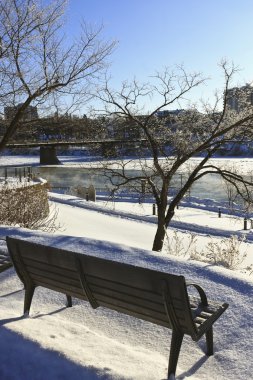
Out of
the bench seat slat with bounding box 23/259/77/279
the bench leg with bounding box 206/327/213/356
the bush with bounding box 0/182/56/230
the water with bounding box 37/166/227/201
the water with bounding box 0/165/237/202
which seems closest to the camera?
the bench leg with bounding box 206/327/213/356

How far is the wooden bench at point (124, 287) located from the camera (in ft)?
10.3

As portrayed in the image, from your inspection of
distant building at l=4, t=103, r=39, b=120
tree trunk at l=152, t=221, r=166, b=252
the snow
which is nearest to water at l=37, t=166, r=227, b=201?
distant building at l=4, t=103, r=39, b=120

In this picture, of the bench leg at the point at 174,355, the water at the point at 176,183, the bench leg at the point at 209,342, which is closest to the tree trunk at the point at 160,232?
the bench leg at the point at 209,342

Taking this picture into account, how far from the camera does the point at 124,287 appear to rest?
11.2 feet

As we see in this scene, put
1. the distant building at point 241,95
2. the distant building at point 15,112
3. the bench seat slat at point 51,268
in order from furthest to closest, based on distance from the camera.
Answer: the distant building at point 241,95 < the distant building at point 15,112 < the bench seat slat at point 51,268

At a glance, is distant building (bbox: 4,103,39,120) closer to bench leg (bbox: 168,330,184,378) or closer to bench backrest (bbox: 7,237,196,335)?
bench backrest (bbox: 7,237,196,335)

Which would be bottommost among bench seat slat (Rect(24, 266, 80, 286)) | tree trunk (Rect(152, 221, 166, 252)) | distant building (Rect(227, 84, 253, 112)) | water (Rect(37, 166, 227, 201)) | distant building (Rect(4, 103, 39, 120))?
water (Rect(37, 166, 227, 201))

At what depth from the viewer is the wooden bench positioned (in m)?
3.13

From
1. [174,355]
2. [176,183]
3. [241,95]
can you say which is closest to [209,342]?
[174,355]

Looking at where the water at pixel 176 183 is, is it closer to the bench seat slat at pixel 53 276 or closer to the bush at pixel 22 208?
the bush at pixel 22 208

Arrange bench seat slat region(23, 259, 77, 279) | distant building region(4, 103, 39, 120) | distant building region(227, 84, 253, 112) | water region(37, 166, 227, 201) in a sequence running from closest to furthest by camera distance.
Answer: bench seat slat region(23, 259, 77, 279) < distant building region(4, 103, 39, 120) < distant building region(227, 84, 253, 112) < water region(37, 166, 227, 201)

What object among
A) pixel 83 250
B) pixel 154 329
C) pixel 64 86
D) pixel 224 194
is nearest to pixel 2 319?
pixel 154 329

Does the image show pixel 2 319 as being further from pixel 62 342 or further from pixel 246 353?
pixel 246 353

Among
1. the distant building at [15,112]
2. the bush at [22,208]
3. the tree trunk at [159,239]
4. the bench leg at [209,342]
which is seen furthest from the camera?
the bush at [22,208]
